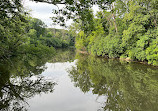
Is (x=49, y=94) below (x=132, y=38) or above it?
below

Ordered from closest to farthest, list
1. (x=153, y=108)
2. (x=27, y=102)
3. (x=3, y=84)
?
(x=153, y=108) → (x=27, y=102) → (x=3, y=84)

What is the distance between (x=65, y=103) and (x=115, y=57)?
1720 centimetres

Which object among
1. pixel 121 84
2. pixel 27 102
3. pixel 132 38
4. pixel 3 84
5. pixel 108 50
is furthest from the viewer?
pixel 108 50

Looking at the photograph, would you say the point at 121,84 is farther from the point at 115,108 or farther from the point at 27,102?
the point at 27,102

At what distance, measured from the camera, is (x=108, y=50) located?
20266 millimetres

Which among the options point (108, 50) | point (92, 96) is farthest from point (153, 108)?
point (108, 50)

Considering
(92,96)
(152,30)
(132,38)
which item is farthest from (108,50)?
(92,96)

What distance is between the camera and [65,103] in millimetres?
5016

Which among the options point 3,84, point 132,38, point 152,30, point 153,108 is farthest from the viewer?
point 132,38

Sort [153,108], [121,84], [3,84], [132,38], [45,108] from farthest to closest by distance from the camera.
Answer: [132,38], [121,84], [3,84], [45,108], [153,108]

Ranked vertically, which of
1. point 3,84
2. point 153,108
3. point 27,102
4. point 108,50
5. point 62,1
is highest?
point 62,1

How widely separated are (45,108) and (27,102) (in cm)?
88

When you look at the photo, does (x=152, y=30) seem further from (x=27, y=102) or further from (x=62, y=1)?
(x=27, y=102)

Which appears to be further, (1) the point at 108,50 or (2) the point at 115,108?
(1) the point at 108,50
